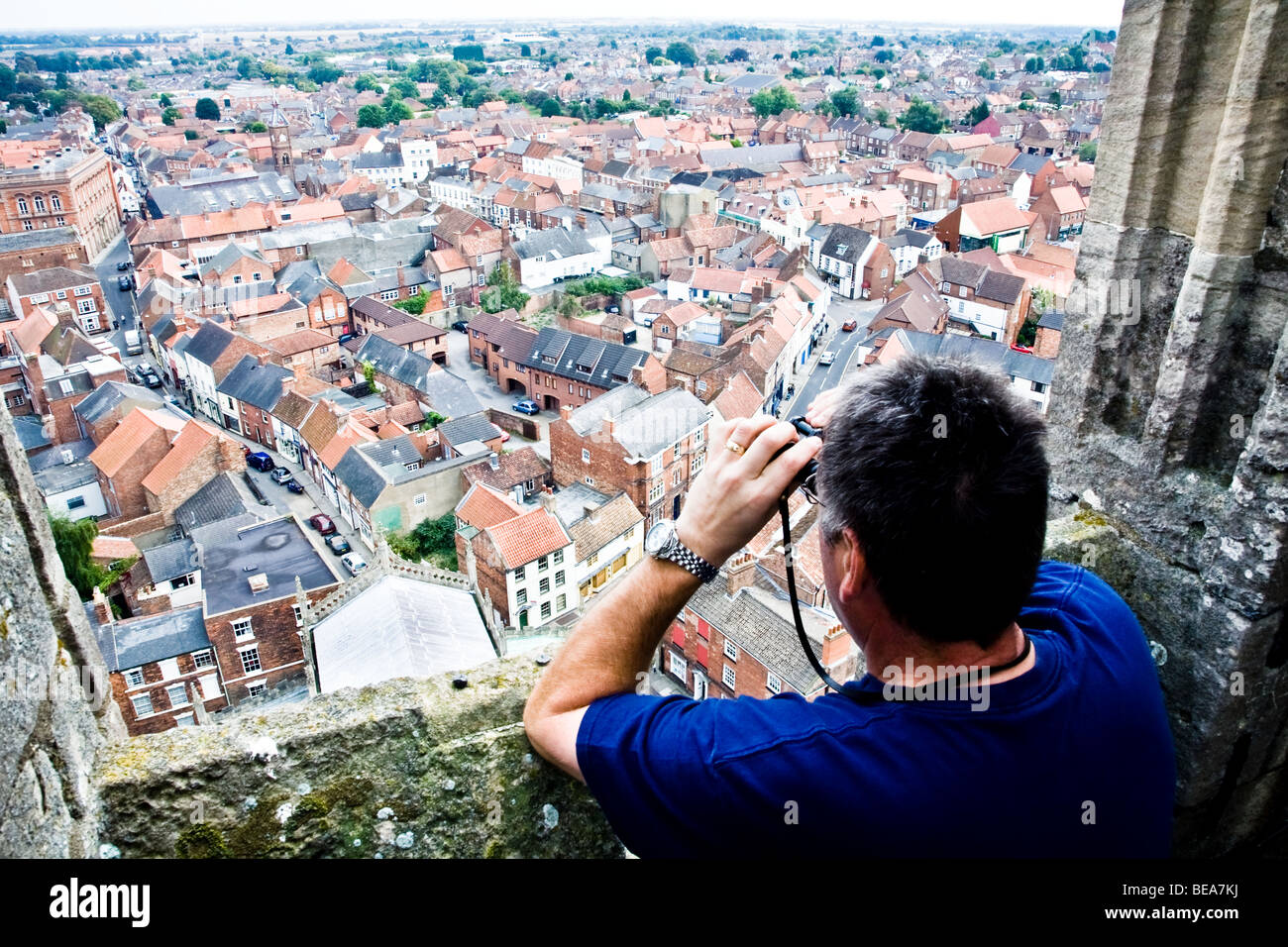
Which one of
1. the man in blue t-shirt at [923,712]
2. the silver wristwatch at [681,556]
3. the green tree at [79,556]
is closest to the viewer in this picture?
the man in blue t-shirt at [923,712]

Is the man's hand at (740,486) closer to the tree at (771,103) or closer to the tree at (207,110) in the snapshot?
the tree at (771,103)

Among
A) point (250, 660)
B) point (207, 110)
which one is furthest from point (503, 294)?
point (207, 110)

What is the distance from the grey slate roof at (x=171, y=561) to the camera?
77.8 ft

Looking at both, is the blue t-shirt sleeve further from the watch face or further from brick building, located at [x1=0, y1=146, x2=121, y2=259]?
brick building, located at [x1=0, y1=146, x2=121, y2=259]

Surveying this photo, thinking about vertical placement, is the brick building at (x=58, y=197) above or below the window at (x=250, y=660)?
above

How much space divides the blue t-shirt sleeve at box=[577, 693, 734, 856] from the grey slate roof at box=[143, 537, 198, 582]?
24662 mm

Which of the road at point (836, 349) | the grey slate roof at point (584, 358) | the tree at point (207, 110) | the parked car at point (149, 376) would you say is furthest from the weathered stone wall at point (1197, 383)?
the tree at point (207, 110)

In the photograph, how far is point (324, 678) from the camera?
16094mm

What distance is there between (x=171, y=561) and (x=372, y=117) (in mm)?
103406

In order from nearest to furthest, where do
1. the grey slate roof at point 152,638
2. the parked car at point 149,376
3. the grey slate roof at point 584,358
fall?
the grey slate roof at point 152,638
the grey slate roof at point 584,358
the parked car at point 149,376

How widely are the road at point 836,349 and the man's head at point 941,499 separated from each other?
33.9m

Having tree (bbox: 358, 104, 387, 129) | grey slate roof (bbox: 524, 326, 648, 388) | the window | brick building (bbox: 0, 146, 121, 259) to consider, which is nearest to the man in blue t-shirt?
the window

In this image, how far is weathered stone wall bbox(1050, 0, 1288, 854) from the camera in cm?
312
